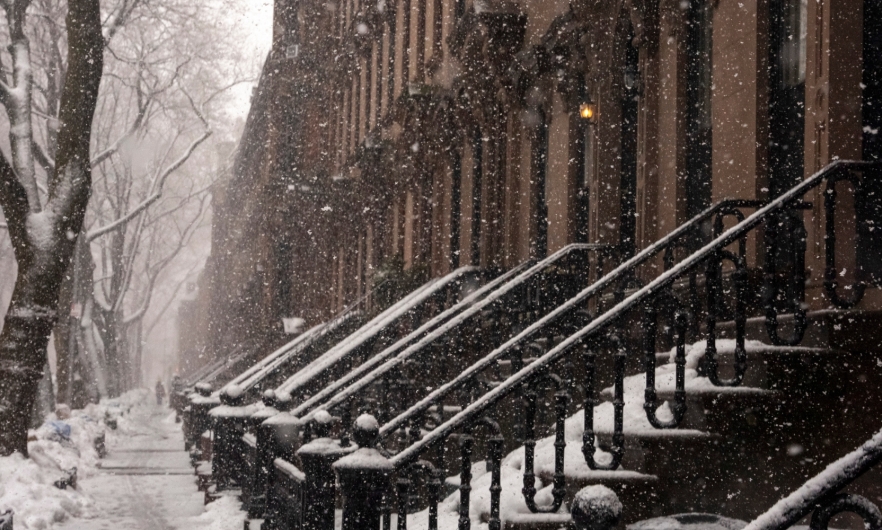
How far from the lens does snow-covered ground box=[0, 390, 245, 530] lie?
13125 mm

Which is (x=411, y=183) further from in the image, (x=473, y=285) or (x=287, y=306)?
(x=287, y=306)

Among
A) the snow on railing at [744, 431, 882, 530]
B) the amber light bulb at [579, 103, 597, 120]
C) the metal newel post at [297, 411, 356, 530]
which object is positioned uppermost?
the amber light bulb at [579, 103, 597, 120]

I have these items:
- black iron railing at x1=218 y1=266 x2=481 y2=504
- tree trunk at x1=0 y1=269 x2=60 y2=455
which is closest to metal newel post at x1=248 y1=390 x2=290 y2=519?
black iron railing at x1=218 y1=266 x2=481 y2=504

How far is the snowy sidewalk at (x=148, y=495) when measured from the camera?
1345 centimetres

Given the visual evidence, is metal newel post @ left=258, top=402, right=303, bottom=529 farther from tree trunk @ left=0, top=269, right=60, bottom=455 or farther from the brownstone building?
tree trunk @ left=0, top=269, right=60, bottom=455

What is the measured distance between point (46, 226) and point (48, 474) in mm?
3421

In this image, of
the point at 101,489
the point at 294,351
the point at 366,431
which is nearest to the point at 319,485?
the point at 366,431

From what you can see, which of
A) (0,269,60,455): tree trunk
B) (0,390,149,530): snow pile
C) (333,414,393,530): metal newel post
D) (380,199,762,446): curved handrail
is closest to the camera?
(333,414,393,530): metal newel post

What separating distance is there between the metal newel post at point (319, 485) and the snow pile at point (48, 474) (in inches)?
189

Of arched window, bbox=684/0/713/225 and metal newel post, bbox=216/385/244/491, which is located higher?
arched window, bbox=684/0/713/225

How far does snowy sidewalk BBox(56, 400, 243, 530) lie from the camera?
1345cm

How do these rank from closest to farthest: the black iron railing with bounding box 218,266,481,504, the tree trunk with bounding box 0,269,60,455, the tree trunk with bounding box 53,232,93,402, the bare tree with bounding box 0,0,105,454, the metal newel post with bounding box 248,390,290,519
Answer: the metal newel post with bounding box 248,390,290,519, the black iron railing with bounding box 218,266,481,504, the tree trunk with bounding box 0,269,60,455, the bare tree with bounding box 0,0,105,454, the tree trunk with bounding box 53,232,93,402

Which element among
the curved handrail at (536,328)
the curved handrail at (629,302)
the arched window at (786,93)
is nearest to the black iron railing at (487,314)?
the curved handrail at (536,328)

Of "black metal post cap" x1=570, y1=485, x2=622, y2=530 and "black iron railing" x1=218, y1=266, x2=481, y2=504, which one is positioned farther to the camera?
"black iron railing" x1=218, y1=266, x2=481, y2=504
